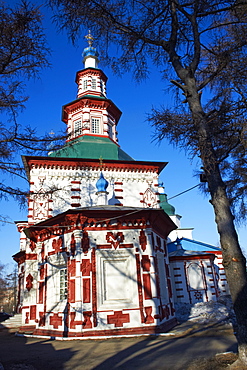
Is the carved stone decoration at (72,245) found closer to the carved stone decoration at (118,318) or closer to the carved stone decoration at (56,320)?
the carved stone decoration at (56,320)

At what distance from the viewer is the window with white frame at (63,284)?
12531 mm

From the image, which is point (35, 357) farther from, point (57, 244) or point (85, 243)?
point (57, 244)

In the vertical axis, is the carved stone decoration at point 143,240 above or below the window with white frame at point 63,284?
above

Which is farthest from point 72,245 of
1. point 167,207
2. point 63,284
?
point 167,207

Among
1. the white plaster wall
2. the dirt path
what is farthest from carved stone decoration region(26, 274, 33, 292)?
the dirt path

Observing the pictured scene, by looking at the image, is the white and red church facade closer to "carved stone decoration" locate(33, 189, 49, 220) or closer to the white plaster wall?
"carved stone decoration" locate(33, 189, 49, 220)

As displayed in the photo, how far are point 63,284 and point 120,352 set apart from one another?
197 inches

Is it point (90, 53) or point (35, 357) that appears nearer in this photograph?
point (35, 357)

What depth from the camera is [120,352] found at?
849 centimetres

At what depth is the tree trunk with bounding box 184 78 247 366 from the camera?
6.08 meters

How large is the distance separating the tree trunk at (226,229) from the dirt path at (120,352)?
178cm

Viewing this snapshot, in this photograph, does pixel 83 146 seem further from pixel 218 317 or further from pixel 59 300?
pixel 218 317

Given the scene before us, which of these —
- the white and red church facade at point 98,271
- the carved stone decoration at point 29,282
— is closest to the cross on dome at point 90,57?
the white and red church facade at point 98,271

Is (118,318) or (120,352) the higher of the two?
(118,318)
